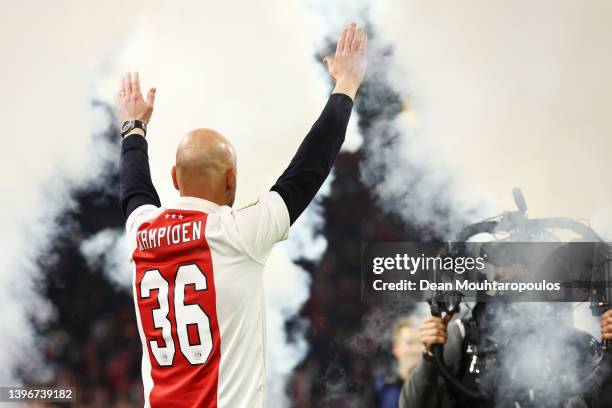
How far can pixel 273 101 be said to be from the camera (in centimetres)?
323

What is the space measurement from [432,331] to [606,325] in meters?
0.69

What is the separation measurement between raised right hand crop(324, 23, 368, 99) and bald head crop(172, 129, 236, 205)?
A: 31 centimetres

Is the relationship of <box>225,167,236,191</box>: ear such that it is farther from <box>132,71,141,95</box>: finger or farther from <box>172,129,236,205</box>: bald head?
<box>132,71,141,95</box>: finger

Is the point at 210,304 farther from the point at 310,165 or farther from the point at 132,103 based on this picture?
the point at 132,103

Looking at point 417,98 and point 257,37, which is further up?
point 257,37

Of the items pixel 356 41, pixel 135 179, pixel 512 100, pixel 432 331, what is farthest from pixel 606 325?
pixel 135 179

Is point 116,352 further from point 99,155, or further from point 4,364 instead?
point 99,155

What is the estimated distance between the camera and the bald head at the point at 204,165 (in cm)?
168

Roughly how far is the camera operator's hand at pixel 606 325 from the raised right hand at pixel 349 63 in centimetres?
176

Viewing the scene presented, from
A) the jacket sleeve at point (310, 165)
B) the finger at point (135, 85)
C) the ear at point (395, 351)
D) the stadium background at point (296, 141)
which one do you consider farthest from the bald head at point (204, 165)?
the ear at point (395, 351)

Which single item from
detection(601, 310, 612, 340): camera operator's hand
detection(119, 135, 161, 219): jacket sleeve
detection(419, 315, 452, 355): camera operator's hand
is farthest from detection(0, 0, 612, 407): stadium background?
detection(119, 135, 161, 219): jacket sleeve

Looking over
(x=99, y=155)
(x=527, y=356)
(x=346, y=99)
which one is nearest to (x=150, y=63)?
(x=99, y=155)

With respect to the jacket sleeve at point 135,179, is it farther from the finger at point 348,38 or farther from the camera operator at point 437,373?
the camera operator at point 437,373

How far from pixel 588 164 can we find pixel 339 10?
1.25m
